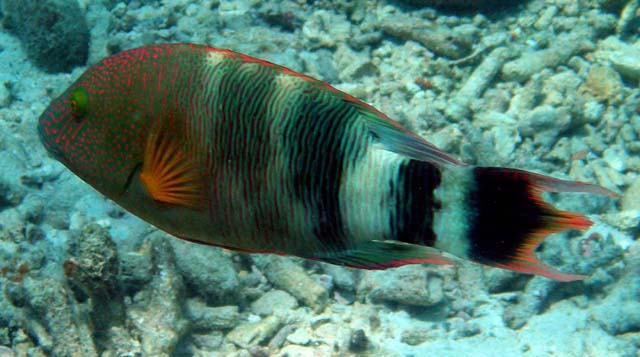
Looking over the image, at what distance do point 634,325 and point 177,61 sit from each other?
4388mm

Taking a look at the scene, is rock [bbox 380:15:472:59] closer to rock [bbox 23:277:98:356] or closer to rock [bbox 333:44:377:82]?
rock [bbox 333:44:377:82]

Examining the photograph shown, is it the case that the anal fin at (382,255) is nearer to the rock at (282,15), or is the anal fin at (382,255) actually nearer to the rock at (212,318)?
the rock at (212,318)

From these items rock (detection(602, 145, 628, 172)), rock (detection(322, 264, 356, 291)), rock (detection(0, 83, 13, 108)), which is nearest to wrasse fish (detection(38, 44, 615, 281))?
rock (detection(322, 264, 356, 291))

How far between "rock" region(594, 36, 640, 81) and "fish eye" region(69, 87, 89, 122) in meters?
6.46

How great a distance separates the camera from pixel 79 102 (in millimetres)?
1734

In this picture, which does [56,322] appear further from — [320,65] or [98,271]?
[320,65]

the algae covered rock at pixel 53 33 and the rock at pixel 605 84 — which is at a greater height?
the rock at pixel 605 84

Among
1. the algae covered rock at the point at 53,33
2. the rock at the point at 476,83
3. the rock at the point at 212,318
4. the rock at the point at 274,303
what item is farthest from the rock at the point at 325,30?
the rock at the point at 212,318

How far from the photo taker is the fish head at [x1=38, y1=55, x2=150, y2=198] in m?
1.69

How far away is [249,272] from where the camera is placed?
4.55 m

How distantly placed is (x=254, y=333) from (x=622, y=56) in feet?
18.4

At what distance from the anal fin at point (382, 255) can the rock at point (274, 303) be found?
2.73m

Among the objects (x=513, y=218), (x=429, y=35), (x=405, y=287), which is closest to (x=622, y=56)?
(x=429, y=35)

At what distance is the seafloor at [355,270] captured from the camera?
3.84 meters
